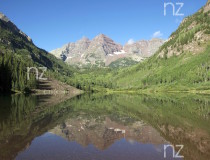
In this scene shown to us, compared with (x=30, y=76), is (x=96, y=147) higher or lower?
lower

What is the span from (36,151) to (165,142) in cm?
1469

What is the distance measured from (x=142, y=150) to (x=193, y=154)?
501 centimetres

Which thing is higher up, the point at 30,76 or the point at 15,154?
the point at 30,76

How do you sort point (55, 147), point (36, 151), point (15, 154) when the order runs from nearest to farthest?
point (15, 154), point (36, 151), point (55, 147)

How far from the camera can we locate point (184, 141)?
26.0 m

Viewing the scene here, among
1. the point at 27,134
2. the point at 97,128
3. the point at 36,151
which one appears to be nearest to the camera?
the point at 36,151

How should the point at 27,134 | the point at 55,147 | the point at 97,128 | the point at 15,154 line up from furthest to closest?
1. the point at 97,128
2. the point at 27,134
3. the point at 55,147
4. the point at 15,154

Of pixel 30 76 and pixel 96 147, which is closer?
pixel 96 147

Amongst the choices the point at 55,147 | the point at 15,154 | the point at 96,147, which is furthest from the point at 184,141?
the point at 15,154

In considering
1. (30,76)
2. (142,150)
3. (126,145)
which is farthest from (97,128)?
(30,76)

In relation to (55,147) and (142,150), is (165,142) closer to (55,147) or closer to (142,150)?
(142,150)

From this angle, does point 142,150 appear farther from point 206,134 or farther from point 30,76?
point 30,76

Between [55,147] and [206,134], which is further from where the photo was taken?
[206,134]

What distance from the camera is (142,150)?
2305 cm
